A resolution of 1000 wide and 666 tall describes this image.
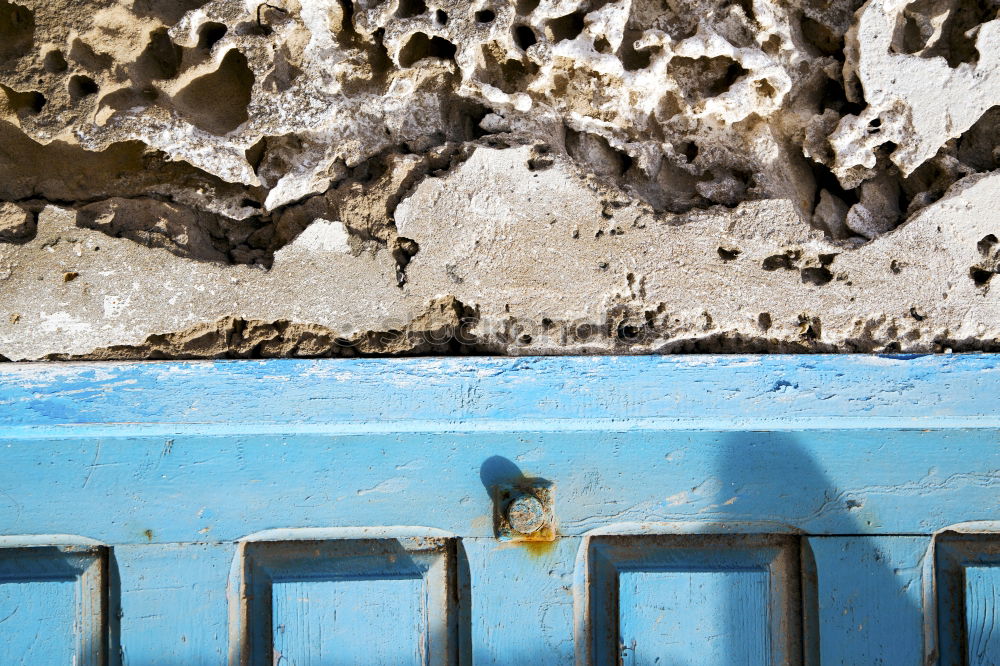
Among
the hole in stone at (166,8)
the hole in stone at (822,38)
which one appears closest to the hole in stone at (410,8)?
the hole in stone at (166,8)

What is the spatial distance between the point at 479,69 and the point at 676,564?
3.32 feet

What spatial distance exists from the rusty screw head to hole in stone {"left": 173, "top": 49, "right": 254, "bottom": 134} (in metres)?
0.88

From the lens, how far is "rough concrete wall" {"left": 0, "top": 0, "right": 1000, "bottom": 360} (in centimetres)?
129

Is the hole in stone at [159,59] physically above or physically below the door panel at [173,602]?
above

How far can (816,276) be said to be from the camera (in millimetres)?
1324

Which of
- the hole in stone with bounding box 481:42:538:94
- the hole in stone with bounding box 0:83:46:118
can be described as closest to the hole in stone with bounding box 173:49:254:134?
the hole in stone with bounding box 0:83:46:118

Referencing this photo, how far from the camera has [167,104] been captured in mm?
1320

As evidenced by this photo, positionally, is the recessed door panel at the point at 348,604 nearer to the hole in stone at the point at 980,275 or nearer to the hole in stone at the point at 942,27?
the hole in stone at the point at 980,275

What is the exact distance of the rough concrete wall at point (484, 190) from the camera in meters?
1.29

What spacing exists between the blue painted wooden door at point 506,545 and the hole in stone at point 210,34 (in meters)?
0.71

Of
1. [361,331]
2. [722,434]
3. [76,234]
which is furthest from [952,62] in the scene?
[76,234]

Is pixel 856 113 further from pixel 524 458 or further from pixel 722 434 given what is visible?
pixel 524 458

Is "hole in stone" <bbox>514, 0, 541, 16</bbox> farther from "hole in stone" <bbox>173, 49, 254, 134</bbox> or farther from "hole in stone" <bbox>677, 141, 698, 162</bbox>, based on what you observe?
"hole in stone" <bbox>173, 49, 254, 134</bbox>

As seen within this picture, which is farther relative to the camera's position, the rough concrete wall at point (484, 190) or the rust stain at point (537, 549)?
the rust stain at point (537, 549)
